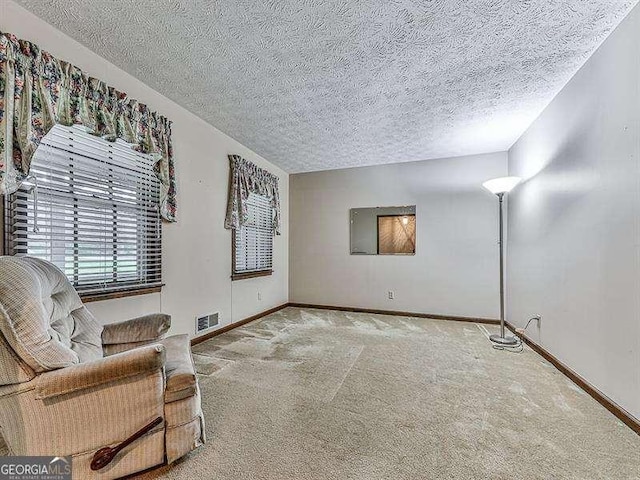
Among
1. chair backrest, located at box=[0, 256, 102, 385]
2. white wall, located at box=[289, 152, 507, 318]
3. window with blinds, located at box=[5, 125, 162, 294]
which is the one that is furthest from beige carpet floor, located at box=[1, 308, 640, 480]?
white wall, located at box=[289, 152, 507, 318]

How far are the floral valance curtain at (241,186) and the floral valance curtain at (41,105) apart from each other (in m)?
1.31

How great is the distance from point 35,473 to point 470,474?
1.90 m

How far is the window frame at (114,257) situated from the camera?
164cm

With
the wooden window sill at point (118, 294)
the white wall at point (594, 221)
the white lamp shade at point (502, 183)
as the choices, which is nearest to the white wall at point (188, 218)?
the wooden window sill at point (118, 294)

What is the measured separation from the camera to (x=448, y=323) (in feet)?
13.1

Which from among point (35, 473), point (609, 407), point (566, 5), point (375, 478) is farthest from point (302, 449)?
point (566, 5)

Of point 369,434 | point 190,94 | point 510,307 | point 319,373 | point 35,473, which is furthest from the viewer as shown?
point 510,307

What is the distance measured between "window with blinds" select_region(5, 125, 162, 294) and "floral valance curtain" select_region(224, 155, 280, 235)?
3.29 feet

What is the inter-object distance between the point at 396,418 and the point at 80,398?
1.66 meters

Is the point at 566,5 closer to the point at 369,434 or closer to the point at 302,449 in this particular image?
the point at 369,434

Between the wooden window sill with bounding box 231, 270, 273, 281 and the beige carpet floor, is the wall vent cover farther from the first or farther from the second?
the wooden window sill with bounding box 231, 270, 273, 281

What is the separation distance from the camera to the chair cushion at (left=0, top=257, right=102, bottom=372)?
1106 mm

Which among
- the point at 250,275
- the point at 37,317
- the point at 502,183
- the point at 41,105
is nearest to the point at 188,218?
the point at 250,275

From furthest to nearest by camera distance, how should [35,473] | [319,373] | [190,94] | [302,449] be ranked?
1. [190,94]
2. [319,373]
3. [302,449]
4. [35,473]
